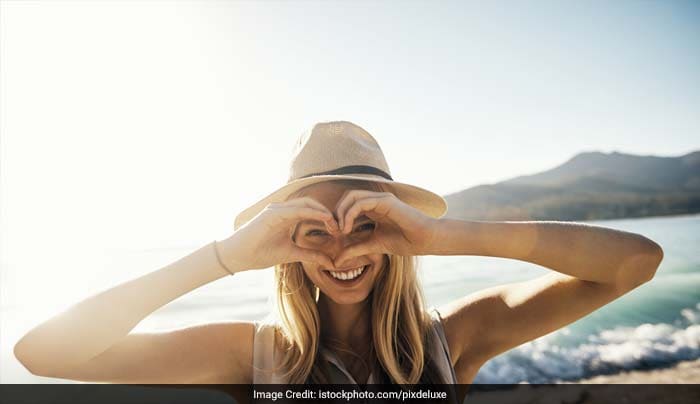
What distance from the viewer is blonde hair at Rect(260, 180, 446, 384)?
2326mm

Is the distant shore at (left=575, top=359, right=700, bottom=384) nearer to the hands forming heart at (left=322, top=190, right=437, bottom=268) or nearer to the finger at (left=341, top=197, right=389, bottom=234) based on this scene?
the hands forming heart at (left=322, top=190, right=437, bottom=268)

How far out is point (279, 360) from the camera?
235cm

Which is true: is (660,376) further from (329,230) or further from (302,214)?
(302,214)

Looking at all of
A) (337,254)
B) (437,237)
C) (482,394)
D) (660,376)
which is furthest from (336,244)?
(660,376)

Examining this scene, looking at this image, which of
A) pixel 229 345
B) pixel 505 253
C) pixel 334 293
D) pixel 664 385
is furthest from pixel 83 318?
pixel 664 385

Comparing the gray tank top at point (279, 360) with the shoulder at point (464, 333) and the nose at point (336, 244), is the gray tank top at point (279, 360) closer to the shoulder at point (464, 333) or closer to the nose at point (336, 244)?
the shoulder at point (464, 333)

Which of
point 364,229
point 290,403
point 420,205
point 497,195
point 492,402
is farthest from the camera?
point 497,195

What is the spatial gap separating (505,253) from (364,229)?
80 cm

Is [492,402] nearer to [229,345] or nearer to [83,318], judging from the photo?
[229,345]

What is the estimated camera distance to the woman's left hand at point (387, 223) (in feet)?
6.64

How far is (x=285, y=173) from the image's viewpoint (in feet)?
7.99

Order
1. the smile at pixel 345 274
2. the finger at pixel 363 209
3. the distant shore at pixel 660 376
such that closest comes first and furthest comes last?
the finger at pixel 363 209, the smile at pixel 345 274, the distant shore at pixel 660 376

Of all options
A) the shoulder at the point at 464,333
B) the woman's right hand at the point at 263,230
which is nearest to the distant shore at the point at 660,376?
the shoulder at the point at 464,333

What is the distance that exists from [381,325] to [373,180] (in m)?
1.03
